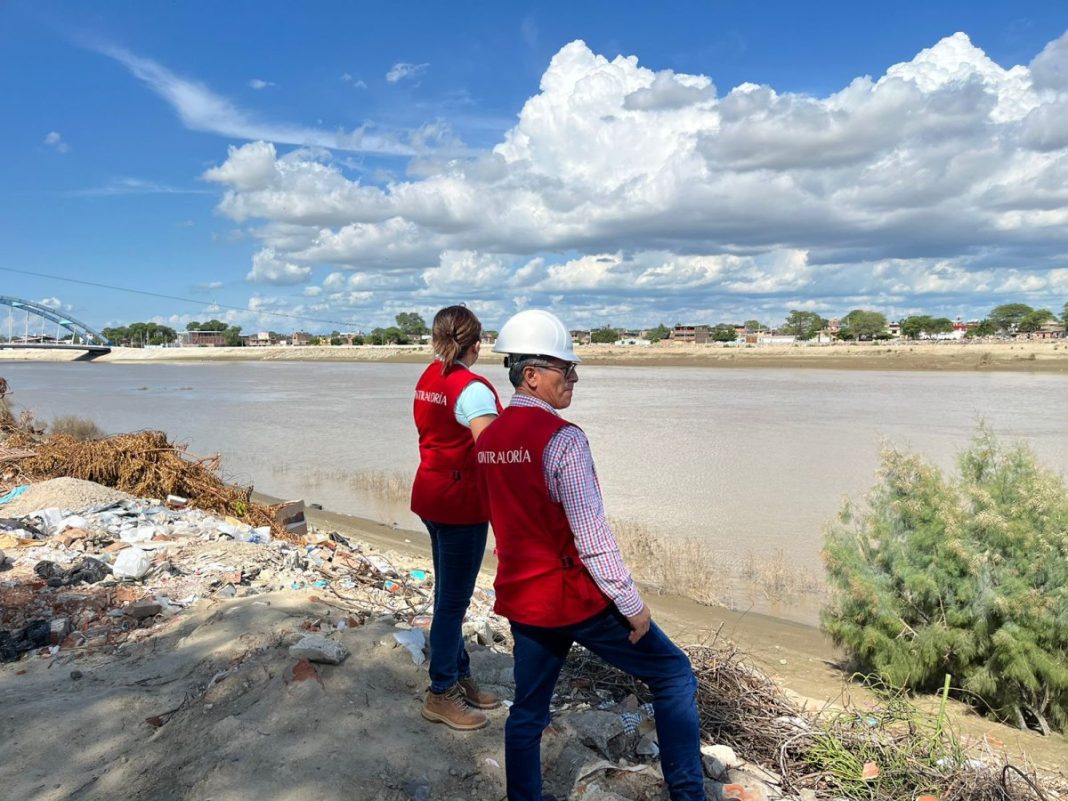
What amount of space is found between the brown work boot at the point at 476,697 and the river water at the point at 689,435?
489 centimetres

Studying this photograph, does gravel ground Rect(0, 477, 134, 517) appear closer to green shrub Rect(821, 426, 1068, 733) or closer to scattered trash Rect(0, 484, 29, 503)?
scattered trash Rect(0, 484, 29, 503)

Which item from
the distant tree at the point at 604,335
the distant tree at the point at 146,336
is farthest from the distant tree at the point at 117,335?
the distant tree at the point at 604,335

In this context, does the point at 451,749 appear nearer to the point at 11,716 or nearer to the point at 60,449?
the point at 11,716

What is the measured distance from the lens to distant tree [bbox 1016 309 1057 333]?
90.1 metres

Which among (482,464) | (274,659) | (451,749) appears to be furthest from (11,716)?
(482,464)

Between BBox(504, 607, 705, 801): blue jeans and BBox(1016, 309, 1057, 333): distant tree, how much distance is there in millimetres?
105484

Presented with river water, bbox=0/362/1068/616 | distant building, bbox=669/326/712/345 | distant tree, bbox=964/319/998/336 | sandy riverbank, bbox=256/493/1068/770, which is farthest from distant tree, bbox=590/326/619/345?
sandy riverbank, bbox=256/493/1068/770

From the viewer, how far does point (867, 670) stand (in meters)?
6.40

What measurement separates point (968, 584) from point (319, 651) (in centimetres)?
475

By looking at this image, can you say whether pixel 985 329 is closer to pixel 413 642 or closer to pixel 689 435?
pixel 689 435

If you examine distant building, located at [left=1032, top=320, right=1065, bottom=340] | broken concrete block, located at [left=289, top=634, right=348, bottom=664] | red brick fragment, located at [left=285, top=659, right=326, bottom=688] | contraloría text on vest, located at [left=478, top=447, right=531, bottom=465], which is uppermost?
distant building, located at [left=1032, top=320, right=1065, bottom=340]

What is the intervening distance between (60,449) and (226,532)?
4.18 metres

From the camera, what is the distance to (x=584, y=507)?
8.36ft

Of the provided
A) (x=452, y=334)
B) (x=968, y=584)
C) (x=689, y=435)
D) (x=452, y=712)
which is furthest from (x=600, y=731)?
(x=689, y=435)
